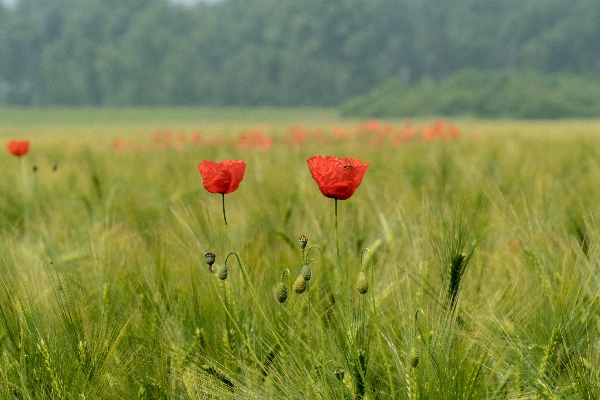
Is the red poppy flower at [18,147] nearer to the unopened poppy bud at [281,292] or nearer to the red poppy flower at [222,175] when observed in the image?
the red poppy flower at [222,175]

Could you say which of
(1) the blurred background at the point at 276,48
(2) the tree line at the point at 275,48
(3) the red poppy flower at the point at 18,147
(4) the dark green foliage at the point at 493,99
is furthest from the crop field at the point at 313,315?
(2) the tree line at the point at 275,48

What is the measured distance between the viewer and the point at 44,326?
80 cm

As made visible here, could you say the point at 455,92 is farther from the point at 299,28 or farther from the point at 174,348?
the point at 174,348

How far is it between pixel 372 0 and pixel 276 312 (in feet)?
121

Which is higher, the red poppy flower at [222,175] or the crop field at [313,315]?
the red poppy flower at [222,175]

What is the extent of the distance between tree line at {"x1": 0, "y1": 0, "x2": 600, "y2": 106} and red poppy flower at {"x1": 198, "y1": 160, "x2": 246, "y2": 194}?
3227cm

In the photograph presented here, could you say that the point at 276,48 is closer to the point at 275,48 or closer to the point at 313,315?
the point at 275,48

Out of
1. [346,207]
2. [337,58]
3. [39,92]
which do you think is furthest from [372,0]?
[346,207]

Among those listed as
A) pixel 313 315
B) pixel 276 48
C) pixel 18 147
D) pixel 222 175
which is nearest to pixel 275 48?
pixel 276 48

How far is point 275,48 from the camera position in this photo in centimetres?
3600

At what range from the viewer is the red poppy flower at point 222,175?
0.78 metres

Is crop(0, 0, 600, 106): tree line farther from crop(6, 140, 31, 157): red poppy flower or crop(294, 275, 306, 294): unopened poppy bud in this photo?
crop(294, 275, 306, 294): unopened poppy bud

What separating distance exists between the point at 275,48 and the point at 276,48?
0.27ft

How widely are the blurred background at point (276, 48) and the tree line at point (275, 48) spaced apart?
0.06m
